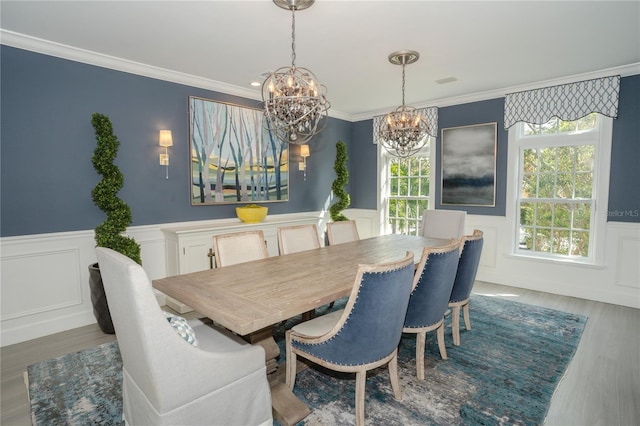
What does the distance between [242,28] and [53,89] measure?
1825 millimetres

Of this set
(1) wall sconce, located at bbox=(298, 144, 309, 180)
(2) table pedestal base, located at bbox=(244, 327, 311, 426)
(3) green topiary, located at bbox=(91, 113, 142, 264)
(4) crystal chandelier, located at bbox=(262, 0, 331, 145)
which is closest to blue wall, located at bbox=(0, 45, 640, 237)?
(3) green topiary, located at bbox=(91, 113, 142, 264)

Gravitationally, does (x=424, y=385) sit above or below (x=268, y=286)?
below

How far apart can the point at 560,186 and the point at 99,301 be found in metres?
5.29

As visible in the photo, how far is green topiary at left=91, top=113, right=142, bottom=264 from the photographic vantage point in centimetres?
306

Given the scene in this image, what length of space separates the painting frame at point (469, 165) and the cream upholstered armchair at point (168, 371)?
4166 millimetres

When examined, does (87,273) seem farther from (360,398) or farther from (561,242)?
(561,242)

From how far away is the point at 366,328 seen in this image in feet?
5.61

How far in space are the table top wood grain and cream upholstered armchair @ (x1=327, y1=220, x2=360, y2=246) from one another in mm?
587

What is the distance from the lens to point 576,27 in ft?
8.87

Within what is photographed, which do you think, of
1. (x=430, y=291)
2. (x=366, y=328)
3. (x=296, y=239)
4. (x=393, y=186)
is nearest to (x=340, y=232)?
(x=296, y=239)

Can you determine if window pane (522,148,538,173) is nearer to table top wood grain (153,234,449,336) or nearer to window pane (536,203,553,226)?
window pane (536,203,553,226)

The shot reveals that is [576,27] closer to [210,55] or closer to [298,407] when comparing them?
[210,55]

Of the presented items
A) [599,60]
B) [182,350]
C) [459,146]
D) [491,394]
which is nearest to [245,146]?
[459,146]

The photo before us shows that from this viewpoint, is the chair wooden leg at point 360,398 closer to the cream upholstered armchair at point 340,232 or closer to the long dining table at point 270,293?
the long dining table at point 270,293
